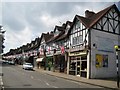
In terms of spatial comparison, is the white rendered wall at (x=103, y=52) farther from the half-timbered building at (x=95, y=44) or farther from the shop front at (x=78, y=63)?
the shop front at (x=78, y=63)

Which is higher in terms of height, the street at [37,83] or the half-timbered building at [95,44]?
the half-timbered building at [95,44]

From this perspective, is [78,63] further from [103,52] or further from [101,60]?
[103,52]

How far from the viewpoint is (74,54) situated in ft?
114

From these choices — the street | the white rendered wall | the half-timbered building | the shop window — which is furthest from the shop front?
the street

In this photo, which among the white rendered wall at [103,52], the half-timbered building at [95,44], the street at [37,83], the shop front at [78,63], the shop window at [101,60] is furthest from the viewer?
the shop front at [78,63]

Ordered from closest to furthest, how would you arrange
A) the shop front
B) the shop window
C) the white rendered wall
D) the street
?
the street → the white rendered wall → the shop window → the shop front

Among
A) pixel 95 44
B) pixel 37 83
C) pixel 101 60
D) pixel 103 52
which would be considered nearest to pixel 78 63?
pixel 101 60

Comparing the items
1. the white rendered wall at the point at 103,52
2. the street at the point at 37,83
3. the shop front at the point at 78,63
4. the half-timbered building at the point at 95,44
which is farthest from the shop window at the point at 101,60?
the street at the point at 37,83

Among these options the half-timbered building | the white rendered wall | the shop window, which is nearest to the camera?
the white rendered wall

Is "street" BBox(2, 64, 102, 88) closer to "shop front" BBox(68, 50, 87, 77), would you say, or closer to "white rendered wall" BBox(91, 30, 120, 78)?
"white rendered wall" BBox(91, 30, 120, 78)

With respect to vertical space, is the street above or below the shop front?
below

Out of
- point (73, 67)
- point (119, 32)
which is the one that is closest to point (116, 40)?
Result: point (119, 32)

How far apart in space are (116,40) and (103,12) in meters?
4.75

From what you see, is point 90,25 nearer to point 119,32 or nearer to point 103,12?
point 103,12
